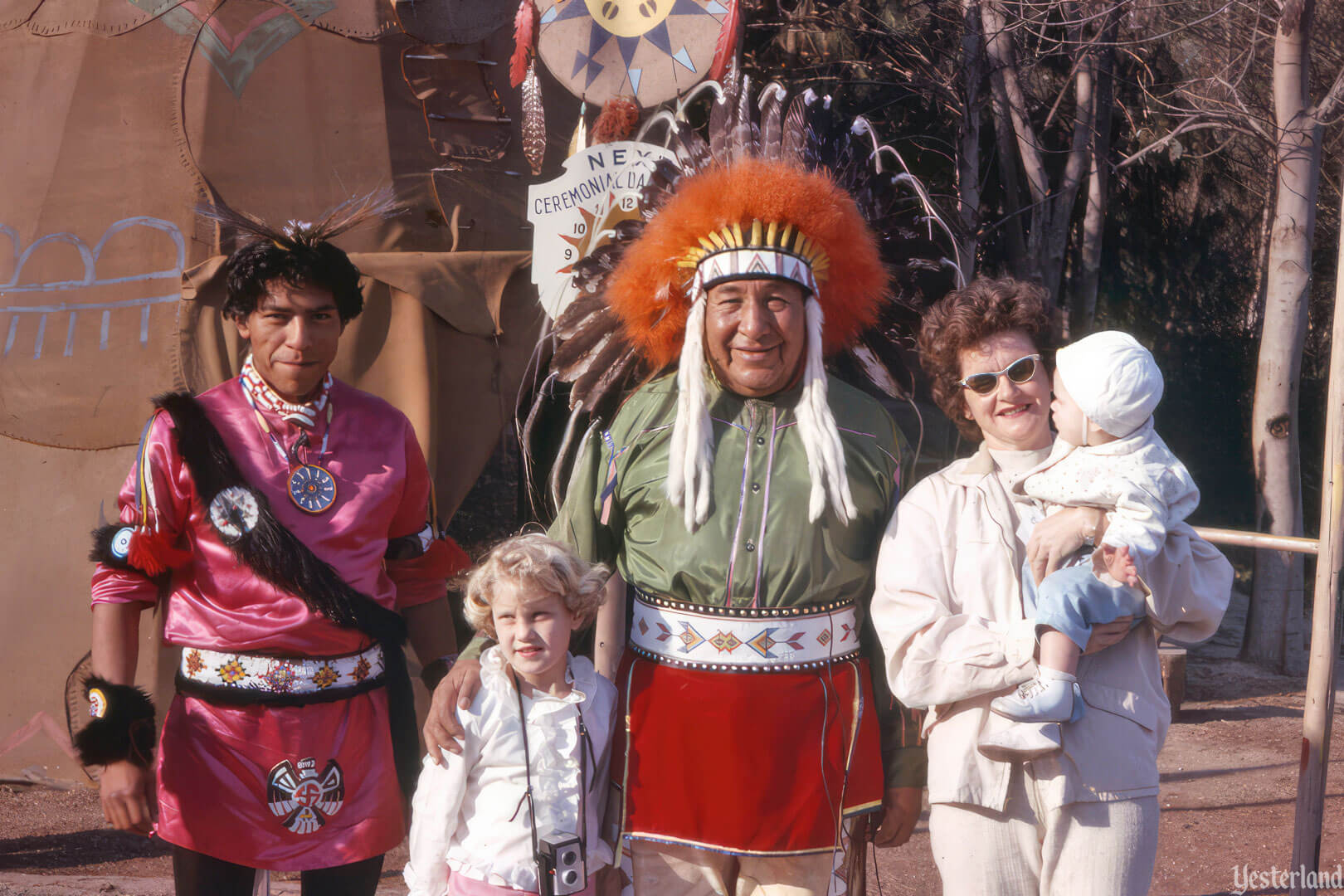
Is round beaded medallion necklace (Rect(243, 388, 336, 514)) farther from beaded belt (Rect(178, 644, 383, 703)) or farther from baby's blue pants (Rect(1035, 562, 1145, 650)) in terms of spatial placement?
baby's blue pants (Rect(1035, 562, 1145, 650))

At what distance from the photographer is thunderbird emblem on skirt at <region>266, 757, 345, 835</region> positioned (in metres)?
2.36

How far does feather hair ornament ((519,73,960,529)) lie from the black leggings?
105cm

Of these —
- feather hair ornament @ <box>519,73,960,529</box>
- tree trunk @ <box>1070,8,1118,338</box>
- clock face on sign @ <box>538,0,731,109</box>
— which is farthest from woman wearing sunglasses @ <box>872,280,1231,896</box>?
tree trunk @ <box>1070,8,1118,338</box>

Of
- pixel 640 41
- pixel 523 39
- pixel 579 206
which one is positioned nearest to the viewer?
pixel 579 206

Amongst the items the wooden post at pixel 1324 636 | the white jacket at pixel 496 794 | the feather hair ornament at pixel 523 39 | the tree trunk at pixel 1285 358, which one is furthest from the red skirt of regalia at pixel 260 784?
the tree trunk at pixel 1285 358

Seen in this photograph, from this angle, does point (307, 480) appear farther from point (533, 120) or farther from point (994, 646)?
point (533, 120)

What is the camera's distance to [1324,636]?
2953mm

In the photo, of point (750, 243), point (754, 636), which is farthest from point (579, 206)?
point (754, 636)

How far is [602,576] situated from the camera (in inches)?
93.0

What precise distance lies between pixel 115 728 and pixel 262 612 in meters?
0.36

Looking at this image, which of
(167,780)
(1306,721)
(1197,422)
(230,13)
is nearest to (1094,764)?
(1306,721)

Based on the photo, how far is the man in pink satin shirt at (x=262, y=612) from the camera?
234 cm

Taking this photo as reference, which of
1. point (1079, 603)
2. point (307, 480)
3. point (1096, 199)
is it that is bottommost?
point (1079, 603)

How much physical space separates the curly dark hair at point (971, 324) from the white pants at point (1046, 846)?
785 millimetres
